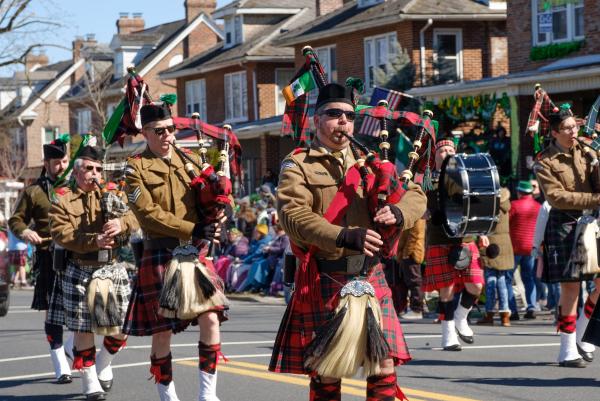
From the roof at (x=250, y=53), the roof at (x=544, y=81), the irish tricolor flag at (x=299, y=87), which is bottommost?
the irish tricolor flag at (x=299, y=87)

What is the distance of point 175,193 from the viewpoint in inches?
322

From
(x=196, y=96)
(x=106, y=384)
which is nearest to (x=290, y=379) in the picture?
(x=106, y=384)

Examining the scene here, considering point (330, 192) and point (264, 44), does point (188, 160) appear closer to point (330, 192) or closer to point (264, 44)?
point (330, 192)

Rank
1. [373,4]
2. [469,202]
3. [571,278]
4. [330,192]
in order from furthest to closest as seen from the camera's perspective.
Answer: [373,4] < [571,278] < [469,202] < [330,192]

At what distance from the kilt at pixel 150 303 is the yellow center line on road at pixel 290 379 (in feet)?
5.06

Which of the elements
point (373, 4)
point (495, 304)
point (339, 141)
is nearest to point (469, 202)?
point (339, 141)

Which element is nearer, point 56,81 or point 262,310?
point 262,310

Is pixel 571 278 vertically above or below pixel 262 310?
above

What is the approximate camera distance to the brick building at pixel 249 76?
41406 millimetres

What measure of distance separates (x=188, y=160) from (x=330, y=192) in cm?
202

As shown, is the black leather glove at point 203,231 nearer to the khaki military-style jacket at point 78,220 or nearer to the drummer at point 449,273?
the khaki military-style jacket at point 78,220

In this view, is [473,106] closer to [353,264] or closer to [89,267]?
[89,267]

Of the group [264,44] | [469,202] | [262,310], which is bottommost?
[262,310]

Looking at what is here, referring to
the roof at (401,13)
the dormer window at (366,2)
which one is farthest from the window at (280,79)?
the dormer window at (366,2)
